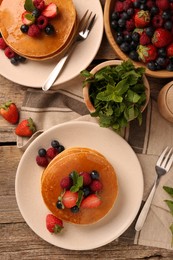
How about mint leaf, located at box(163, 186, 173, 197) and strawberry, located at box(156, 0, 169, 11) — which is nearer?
strawberry, located at box(156, 0, 169, 11)

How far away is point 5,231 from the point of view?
5.75 feet

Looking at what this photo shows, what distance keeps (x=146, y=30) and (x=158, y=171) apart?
51 centimetres

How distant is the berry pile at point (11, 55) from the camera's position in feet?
5.54

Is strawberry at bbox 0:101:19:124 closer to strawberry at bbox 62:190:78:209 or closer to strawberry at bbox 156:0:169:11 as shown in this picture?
strawberry at bbox 62:190:78:209

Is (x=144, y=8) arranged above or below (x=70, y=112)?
above

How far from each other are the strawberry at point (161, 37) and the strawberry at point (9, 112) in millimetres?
576

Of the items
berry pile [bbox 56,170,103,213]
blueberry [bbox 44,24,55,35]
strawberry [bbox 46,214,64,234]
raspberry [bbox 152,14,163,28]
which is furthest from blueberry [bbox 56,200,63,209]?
raspberry [bbox 152,14,163,28]

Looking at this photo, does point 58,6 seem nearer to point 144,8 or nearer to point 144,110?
point 144,8

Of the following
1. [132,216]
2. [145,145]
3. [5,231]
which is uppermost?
[145,145]

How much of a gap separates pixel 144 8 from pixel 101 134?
1.55ft

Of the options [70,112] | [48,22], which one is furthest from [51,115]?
[48,22]

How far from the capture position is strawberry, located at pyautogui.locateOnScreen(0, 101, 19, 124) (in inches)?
67.0

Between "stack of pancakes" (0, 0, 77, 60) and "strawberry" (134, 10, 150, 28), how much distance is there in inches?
8.9

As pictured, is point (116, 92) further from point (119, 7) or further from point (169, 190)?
point (169, 190)
